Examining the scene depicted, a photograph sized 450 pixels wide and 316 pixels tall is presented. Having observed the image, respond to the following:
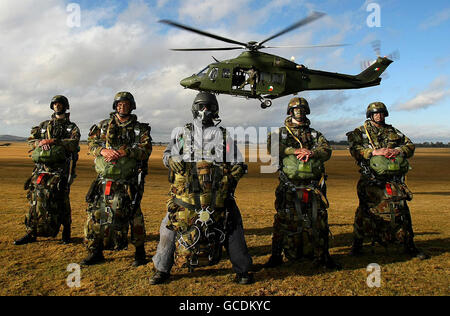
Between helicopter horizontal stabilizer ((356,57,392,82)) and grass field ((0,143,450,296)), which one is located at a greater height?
helicopter horizontal stabilizer ((356,57,392,82))

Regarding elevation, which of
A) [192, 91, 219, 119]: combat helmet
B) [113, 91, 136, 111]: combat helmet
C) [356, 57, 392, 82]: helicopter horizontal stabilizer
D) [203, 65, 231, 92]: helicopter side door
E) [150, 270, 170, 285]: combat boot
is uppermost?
[356, 57, 392, 82]: helicopter horizontal stabilizer

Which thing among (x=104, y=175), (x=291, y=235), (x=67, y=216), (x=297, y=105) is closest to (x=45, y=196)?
(x=67, y=216)

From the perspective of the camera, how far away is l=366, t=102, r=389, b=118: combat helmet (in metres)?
6.01

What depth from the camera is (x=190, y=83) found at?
67.2ft

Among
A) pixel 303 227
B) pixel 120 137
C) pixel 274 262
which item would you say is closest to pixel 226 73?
pixel 120 137

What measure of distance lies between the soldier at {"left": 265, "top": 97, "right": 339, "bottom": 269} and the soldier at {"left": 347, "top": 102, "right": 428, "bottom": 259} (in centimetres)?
116

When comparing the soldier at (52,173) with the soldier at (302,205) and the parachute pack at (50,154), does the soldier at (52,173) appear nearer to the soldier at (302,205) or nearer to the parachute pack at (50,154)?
the parachute pack at (50,154)

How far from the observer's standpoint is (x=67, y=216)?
648 cm

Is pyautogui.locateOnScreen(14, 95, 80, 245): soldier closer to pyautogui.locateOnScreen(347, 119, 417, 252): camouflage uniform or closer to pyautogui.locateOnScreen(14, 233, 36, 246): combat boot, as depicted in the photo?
pyautogui.locateOnScreen(14, 233, 36, 246): combat boot

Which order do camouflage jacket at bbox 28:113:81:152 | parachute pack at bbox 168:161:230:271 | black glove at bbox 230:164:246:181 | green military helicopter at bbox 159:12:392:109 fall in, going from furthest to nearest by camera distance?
1. green military helicopter at bbox 159:12:392:109
2. camouflage jacket at bbox 28:113:81:152
3. black glove at bbox 230:164:246:181
4. parachute pack at bbox 168:161:230:271

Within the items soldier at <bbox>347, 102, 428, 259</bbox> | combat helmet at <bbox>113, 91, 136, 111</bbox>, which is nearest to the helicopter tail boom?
soldier at <bbox>347, 102, 428, 259</bbox>

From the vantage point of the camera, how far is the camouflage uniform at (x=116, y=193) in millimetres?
5059

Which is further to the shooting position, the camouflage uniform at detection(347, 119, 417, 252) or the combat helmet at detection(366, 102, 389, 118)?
the combat helmet at detection(366, 102, 389, 118)
